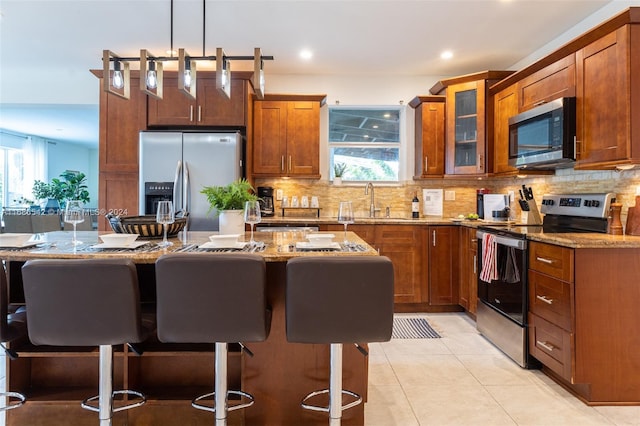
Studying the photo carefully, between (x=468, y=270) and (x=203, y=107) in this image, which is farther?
(x=203, y=107)

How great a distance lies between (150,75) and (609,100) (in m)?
2.84

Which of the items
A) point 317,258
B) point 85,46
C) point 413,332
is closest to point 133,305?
point 317,258

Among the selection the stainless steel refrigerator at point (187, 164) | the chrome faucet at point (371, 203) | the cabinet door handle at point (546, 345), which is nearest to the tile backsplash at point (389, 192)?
the chrome faucet at point (371, 203)

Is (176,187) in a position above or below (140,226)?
above

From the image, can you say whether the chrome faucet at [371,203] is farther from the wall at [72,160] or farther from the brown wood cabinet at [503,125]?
the wall at [72,160]

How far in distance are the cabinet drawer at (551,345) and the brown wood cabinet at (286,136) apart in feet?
8.67

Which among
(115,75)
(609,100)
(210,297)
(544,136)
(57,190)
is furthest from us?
(57,190)

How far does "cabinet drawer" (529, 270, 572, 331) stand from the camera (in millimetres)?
2211

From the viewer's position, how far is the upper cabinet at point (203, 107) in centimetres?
402

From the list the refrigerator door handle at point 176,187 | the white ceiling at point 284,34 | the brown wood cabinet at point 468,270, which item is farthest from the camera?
the refrigerator door handle at point 176,187

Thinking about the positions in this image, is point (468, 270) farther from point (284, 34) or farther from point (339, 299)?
point (284, 34)

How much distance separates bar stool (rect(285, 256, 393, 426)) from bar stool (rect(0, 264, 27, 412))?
116 cm

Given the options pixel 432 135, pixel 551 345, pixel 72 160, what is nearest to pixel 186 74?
pixel 551 345

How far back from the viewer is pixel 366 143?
15.7ft
